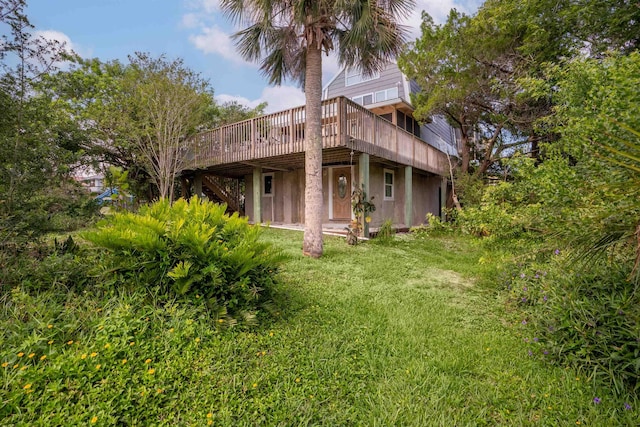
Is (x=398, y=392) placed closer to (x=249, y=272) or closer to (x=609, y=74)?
(x=249, y=272)

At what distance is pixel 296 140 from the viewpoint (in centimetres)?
813

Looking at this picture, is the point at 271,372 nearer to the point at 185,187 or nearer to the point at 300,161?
the point at 300,161

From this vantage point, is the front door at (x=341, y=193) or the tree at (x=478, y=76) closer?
the tree at (x=478, y=76)

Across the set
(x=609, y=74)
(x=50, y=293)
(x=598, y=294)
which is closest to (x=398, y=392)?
(x=598, y=294)

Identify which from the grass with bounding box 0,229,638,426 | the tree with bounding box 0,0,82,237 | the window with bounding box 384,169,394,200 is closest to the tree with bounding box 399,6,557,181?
the window with bounding box 384,169,394,200

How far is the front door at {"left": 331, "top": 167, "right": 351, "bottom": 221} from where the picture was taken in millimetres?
10836

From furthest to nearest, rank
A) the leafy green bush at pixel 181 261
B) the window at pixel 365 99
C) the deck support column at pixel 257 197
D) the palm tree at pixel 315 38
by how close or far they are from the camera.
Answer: the window at pixel 365 99 → the deck support column at pixel 257 197 → the palm tree at pixel 315 38 → the leafy green bush at pixel 181 261

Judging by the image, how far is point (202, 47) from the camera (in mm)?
10312

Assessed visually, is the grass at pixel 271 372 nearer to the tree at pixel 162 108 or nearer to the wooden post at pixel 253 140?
the wooden post at pixel 253 140

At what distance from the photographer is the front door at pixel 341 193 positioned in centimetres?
1084

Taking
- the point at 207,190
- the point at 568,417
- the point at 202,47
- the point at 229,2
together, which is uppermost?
the point at 202,47

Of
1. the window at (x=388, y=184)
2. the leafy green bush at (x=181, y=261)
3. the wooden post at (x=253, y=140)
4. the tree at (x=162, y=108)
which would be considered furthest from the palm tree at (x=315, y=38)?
the window at (x=388, y=184)

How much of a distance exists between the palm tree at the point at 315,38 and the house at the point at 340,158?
1375 mm

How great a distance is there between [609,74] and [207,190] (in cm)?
1379
